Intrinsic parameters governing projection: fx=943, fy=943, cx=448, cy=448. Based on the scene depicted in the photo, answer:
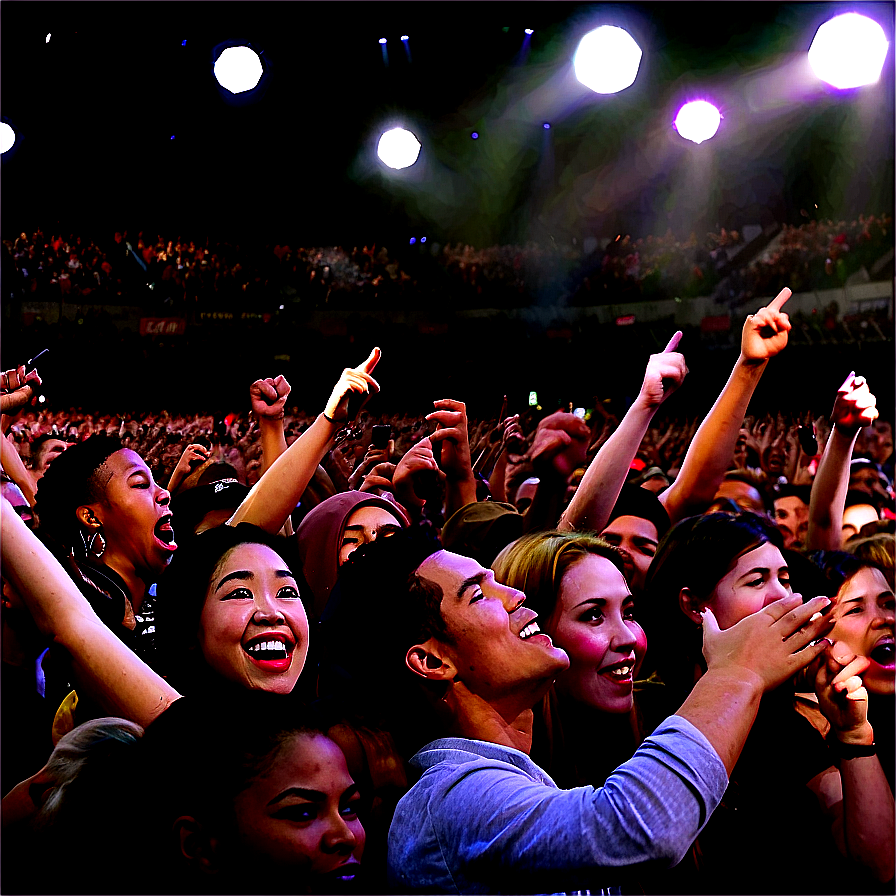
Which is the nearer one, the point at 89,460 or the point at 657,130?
the point at 89,460

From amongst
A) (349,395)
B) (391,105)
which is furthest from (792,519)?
(391,105)

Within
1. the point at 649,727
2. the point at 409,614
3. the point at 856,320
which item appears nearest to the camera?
the point at 409,614

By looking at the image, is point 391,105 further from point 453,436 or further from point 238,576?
point 238,576

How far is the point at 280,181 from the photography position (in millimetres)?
8227

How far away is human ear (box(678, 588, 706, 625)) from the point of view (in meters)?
2.01

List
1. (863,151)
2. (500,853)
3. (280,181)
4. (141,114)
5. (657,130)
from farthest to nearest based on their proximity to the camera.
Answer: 1. (863,151)
2. (280,181)
3. (657,130)
4. (141,114)
5. (500,853)

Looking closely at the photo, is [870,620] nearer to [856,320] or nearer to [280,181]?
[280,181]

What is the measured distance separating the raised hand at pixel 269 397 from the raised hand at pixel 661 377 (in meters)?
1.01

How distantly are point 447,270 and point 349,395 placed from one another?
371 inches

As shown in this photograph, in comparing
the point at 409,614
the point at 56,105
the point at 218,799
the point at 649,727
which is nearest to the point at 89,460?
the point at 409,614

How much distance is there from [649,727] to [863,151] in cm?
849

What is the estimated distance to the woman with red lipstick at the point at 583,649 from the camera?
1684 millimetres

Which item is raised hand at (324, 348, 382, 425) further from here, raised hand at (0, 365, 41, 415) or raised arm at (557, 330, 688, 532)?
raised hand at (0, 365, 41, 415)

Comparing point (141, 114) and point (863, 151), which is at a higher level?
point (863, 151)
